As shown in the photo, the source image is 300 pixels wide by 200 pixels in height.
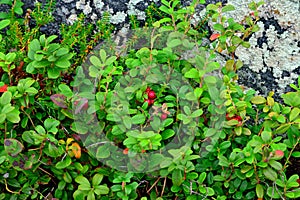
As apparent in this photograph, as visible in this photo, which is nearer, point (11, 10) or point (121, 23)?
point (11, 10)

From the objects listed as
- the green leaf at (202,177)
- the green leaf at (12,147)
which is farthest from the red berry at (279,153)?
the green leaf at (12,147)

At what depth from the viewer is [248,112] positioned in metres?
1.87

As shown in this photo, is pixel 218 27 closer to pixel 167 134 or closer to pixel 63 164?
pixel 167 134

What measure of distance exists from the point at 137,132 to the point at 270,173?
0.45m

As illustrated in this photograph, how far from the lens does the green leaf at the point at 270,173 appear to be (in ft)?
5.58

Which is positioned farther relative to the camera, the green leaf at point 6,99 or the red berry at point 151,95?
the red berry at point 151,95

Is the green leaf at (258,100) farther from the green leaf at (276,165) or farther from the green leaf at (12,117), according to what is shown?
the green leaf at (12,117)

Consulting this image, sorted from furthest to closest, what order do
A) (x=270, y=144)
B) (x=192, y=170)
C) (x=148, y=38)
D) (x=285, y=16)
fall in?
(x=285, y=16)
(x=148, y=38)
(x=192, y=170)
(x=270, y=144)

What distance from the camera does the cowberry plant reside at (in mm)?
1696

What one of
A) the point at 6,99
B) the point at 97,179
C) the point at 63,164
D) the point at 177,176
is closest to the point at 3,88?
the point at 6,99

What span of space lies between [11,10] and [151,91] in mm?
720

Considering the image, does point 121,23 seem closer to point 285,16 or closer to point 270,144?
point 285,16

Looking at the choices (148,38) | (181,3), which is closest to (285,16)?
(181,3)

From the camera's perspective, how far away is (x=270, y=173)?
1.71m
